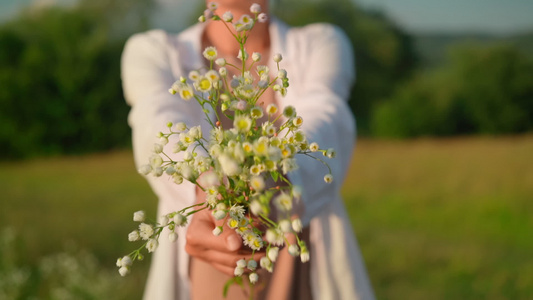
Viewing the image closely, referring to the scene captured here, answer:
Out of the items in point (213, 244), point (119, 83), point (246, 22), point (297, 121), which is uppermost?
point (246, 22)

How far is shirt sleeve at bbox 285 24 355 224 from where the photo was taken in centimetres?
103

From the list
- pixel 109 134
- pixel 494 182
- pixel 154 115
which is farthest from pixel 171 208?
pixel 109 134

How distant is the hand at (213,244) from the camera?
2.93 feet

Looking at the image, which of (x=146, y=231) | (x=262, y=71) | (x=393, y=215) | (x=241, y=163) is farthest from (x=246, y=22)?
(x=393, y=215)

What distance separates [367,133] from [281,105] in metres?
4.57

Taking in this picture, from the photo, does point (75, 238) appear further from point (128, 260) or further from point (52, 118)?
point (128, 260)

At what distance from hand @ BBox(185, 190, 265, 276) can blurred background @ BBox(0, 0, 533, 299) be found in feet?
11.3

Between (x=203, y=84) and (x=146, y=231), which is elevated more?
(x=203, y=84)

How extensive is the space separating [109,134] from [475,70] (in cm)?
349

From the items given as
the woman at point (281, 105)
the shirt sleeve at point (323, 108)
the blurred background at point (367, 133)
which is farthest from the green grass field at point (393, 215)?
the shirt sleeve at point (323, 108)

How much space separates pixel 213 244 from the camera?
0.91 metres

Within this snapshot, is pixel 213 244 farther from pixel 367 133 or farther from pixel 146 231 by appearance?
pixel 367 133

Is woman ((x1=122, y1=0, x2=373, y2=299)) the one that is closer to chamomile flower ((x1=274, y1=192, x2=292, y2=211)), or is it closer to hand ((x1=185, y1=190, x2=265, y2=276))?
hand ((x1=185, y1=190, x2=265, y2=276))

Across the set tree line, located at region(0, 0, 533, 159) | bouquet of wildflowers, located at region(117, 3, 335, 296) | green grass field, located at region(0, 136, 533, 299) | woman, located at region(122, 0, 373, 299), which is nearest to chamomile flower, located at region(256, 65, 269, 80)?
bouquet of wildflowers, located at region(117, 3, 335, 296)
